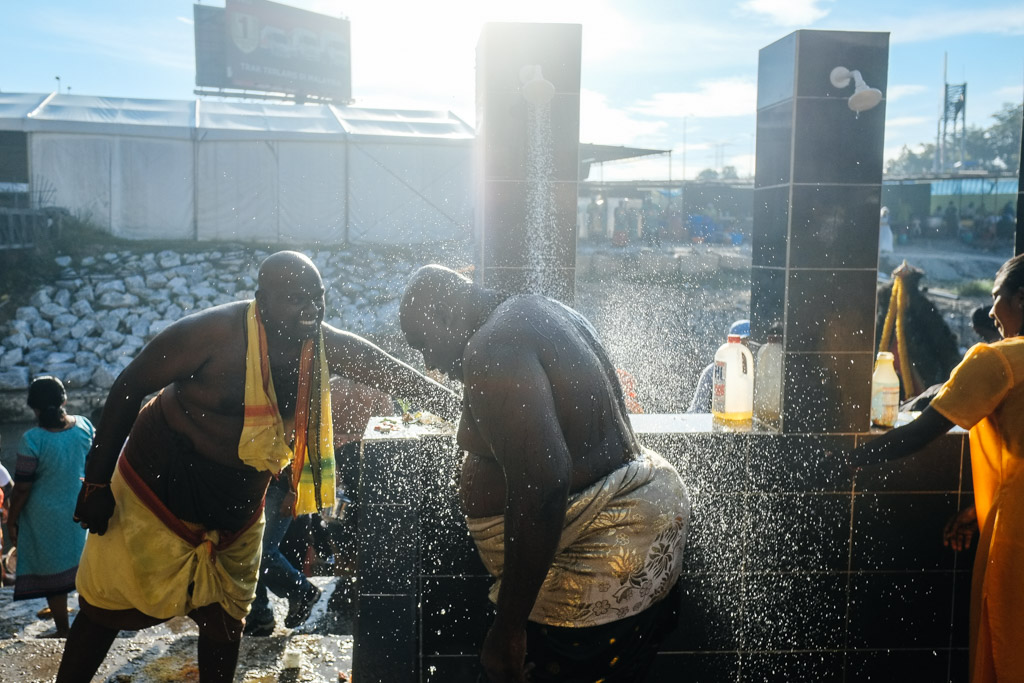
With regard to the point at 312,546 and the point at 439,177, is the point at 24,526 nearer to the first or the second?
the point at 312,546

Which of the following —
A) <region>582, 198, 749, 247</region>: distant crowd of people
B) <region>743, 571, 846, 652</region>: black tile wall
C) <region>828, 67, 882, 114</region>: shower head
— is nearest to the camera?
<region>828, 67, 882, 114</region>: shower head

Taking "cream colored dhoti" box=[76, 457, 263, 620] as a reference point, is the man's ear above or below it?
above

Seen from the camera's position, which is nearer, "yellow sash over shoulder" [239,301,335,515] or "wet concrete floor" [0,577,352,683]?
"yellow sash over shoulder" [239,301,335,515]

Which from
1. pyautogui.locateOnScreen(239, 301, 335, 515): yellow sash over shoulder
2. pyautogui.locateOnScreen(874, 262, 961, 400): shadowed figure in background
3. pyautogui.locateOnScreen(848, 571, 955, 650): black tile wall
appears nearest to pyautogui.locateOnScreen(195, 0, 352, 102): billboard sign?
pyautogui.locateOnScreen(874, 262, 961, 400): shadowed figure in background

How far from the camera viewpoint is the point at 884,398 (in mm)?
3707

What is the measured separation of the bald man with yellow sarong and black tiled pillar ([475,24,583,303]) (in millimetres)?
906

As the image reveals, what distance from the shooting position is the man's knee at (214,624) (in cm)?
338

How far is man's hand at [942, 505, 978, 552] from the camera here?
3.43 metres

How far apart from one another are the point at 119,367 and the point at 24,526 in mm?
9103

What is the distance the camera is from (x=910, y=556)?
11.6 feet

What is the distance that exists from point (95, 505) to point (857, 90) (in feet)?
11.4

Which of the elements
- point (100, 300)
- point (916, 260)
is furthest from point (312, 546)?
point (916, 260)

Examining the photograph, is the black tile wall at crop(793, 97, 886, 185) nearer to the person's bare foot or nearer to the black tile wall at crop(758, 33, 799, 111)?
the black tile wall at crop(758, 33, 799, 111)

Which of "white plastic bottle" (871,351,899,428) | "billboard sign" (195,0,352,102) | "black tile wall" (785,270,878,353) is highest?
"billboard sign" (195,0,352,102)
